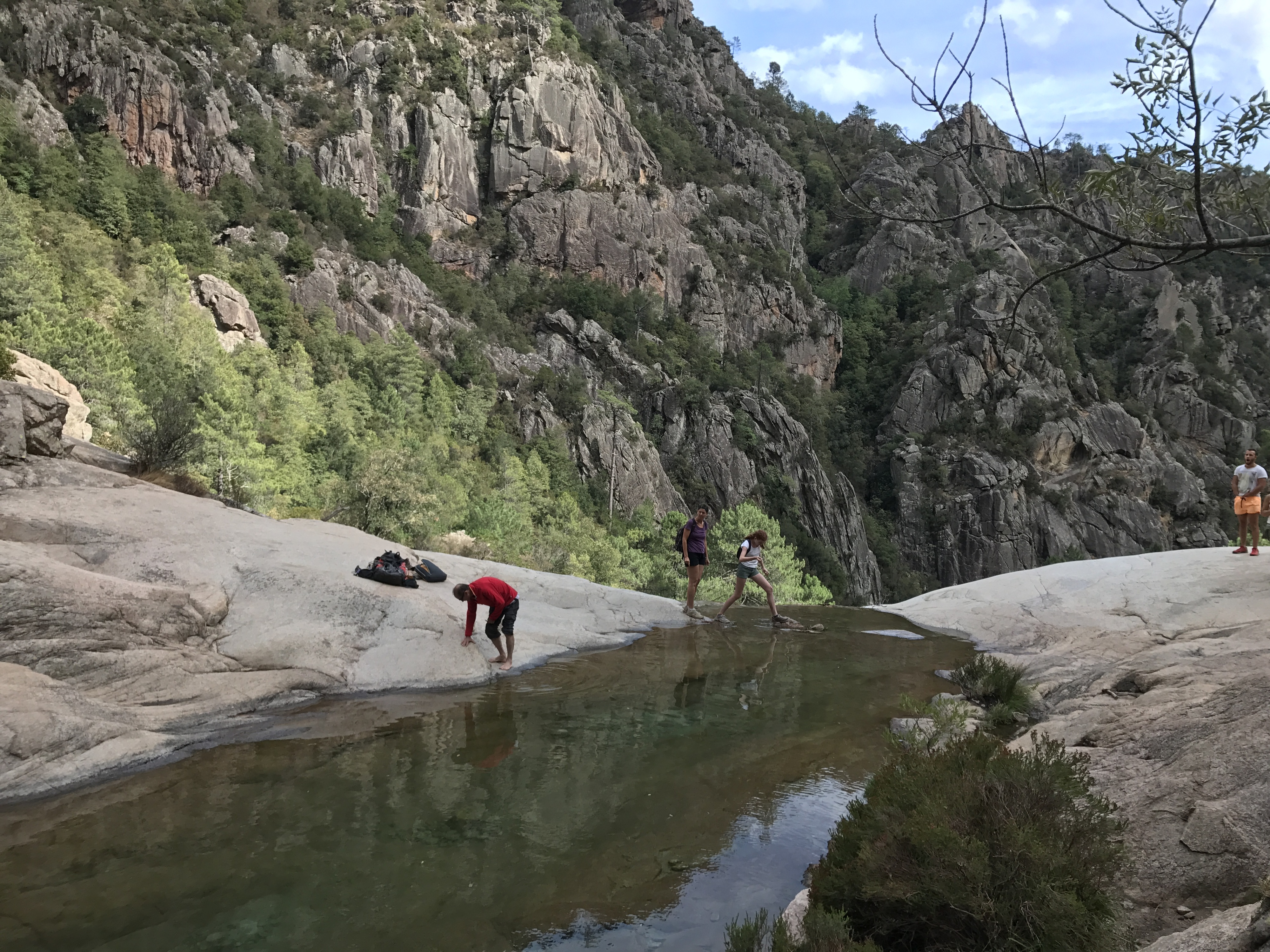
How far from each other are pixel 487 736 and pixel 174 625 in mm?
4466

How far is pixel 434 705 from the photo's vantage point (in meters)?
9.31

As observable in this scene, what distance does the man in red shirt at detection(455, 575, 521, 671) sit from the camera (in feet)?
36.0

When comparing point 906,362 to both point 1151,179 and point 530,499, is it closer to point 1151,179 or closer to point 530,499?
point 530,499

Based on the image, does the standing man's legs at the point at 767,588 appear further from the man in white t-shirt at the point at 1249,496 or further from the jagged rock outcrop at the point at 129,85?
the jagged rock outcrop at the point at 129,85

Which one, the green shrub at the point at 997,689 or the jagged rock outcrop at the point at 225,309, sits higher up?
the jagged rock outcrop at the point at 225,309

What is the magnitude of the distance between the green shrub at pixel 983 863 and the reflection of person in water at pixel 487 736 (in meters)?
3.80

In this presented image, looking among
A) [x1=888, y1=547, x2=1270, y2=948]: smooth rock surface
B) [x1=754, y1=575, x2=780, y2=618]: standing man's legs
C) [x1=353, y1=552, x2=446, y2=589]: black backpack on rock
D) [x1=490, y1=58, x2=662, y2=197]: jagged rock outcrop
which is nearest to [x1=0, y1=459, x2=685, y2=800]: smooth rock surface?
[x1=353, y1=552, x2=446, y2=589]: black backpack on rock

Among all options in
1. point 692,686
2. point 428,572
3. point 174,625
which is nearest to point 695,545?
point 692,686

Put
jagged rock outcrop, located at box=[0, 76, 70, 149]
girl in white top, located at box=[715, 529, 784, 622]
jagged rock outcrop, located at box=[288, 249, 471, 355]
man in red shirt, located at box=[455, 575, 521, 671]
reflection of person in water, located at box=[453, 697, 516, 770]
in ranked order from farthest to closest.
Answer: jagged rock outcrop, located at box=[288, 249, 471, 355] < jagged rock outcrop, located at box=[0, 76, 70, 149] < girl in white top, located at box=[715, 529, 784, 622] < man in red shirt, located at box=[455, 575, 521, 671] < reflection of person in water, located at box=[453, 697, 516, 770]

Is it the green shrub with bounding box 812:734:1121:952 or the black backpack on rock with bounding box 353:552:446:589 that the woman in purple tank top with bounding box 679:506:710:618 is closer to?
the black backpack on rock with bounding box 353:552:446:589

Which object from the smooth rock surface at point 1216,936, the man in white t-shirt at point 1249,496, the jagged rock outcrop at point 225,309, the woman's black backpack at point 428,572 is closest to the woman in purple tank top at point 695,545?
the woman's black backpack at point 428,572

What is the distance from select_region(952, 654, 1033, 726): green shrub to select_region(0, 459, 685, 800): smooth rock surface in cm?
614

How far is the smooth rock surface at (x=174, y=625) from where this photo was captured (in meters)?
7.18

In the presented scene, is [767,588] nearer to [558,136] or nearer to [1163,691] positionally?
[1163,691]
